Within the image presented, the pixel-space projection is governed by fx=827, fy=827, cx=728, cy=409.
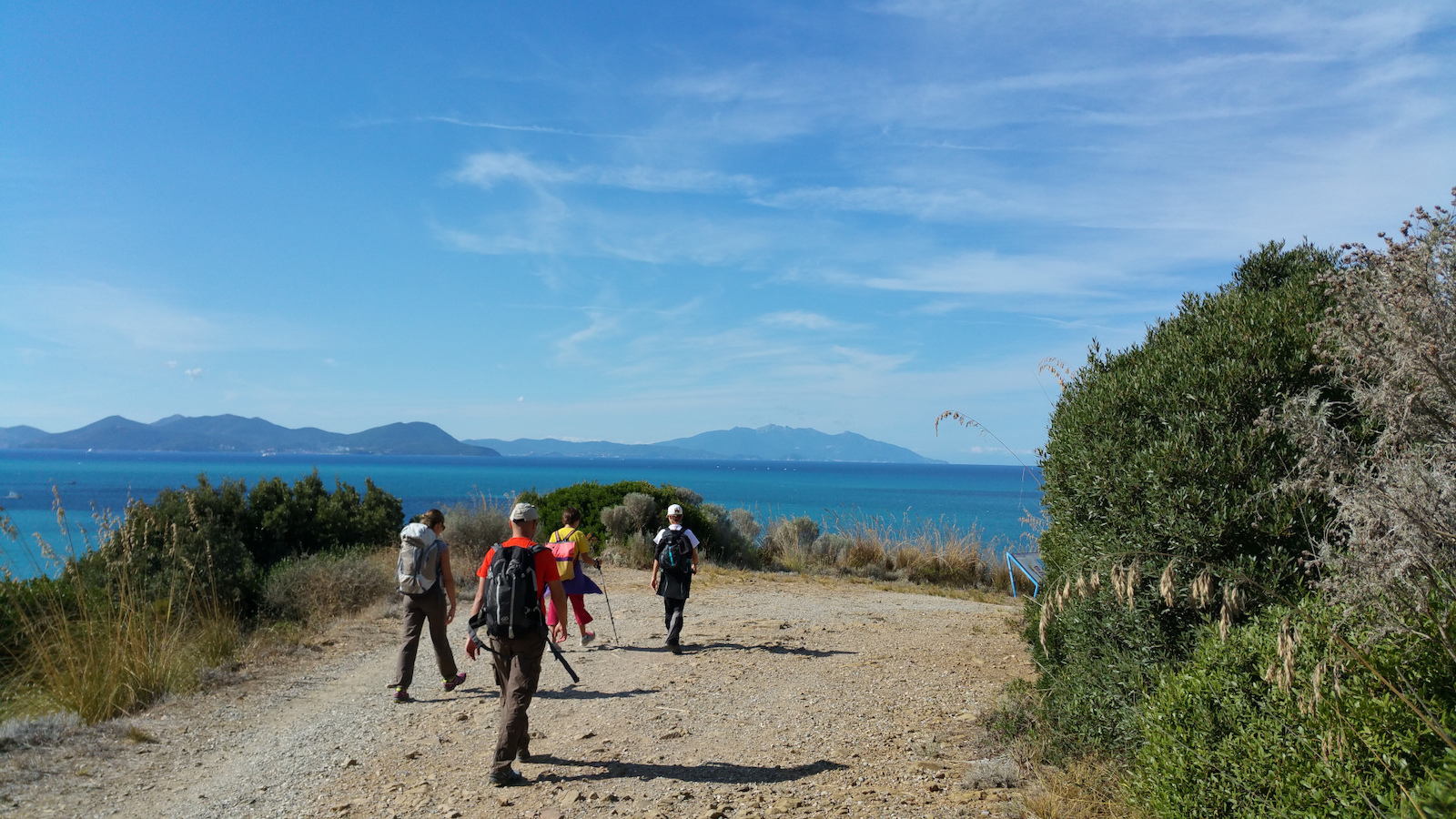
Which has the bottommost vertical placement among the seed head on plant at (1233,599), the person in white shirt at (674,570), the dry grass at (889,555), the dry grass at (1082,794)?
the dry grass at (889,555)

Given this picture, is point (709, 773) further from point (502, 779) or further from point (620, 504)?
point (620, 504)

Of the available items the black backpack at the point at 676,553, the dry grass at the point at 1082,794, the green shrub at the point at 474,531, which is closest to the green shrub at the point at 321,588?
the green shrub at the point at 474,531

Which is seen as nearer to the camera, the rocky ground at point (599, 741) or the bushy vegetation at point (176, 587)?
the rocky ground at point (599, 741)

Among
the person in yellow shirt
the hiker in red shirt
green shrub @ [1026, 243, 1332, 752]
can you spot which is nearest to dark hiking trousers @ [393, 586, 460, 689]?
the person in yellow shirt

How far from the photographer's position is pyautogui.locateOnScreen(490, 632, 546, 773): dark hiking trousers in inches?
219

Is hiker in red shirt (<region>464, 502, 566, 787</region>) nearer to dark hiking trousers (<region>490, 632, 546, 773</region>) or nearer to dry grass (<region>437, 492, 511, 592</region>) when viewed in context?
dark hiking trousers (<region>490, 632, 546, 773</region>)

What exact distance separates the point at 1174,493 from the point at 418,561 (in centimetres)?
642

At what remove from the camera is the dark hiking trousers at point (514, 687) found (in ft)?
18.3

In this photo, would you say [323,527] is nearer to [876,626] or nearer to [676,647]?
[676,647]

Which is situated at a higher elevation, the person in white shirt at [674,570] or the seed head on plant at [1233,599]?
the seed head on plant at [1233,599]

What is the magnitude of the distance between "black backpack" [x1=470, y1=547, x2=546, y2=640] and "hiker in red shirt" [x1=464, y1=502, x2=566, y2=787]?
0.04 ft

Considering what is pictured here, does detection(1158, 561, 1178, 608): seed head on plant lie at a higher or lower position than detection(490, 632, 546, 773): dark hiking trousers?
higher

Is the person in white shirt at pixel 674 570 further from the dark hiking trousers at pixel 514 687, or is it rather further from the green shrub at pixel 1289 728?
the green shrub at pixel 1289 728

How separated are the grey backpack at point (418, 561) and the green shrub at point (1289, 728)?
20.3ft
